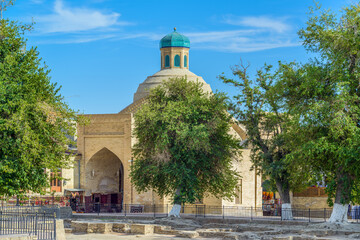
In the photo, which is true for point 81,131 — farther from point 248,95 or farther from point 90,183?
point 248,95

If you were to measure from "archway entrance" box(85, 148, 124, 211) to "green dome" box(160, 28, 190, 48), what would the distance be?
60.9ft

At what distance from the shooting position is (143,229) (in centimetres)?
2811

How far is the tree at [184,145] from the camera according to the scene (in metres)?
33.6

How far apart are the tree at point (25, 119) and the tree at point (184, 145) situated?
10.0 meters

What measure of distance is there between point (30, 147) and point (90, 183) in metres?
23.3

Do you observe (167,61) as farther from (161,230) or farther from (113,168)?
(161,230)

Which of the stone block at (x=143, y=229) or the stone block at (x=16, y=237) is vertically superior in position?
the stone block at (x=16, y=237)

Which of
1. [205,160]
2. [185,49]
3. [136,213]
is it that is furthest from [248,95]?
[185,49]

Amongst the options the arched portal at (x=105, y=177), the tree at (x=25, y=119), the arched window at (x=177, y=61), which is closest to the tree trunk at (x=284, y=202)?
the tree at (x=25, y=119)

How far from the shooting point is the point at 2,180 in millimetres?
22016

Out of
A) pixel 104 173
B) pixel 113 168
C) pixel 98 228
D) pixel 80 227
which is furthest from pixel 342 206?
pixel 113 168

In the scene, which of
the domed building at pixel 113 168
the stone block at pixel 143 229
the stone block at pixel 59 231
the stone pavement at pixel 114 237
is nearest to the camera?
the stone block at pixel 59 231

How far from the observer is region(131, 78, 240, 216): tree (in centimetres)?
3359

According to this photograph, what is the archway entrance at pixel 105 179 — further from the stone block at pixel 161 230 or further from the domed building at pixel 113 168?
the stone block at pixel 161 230
